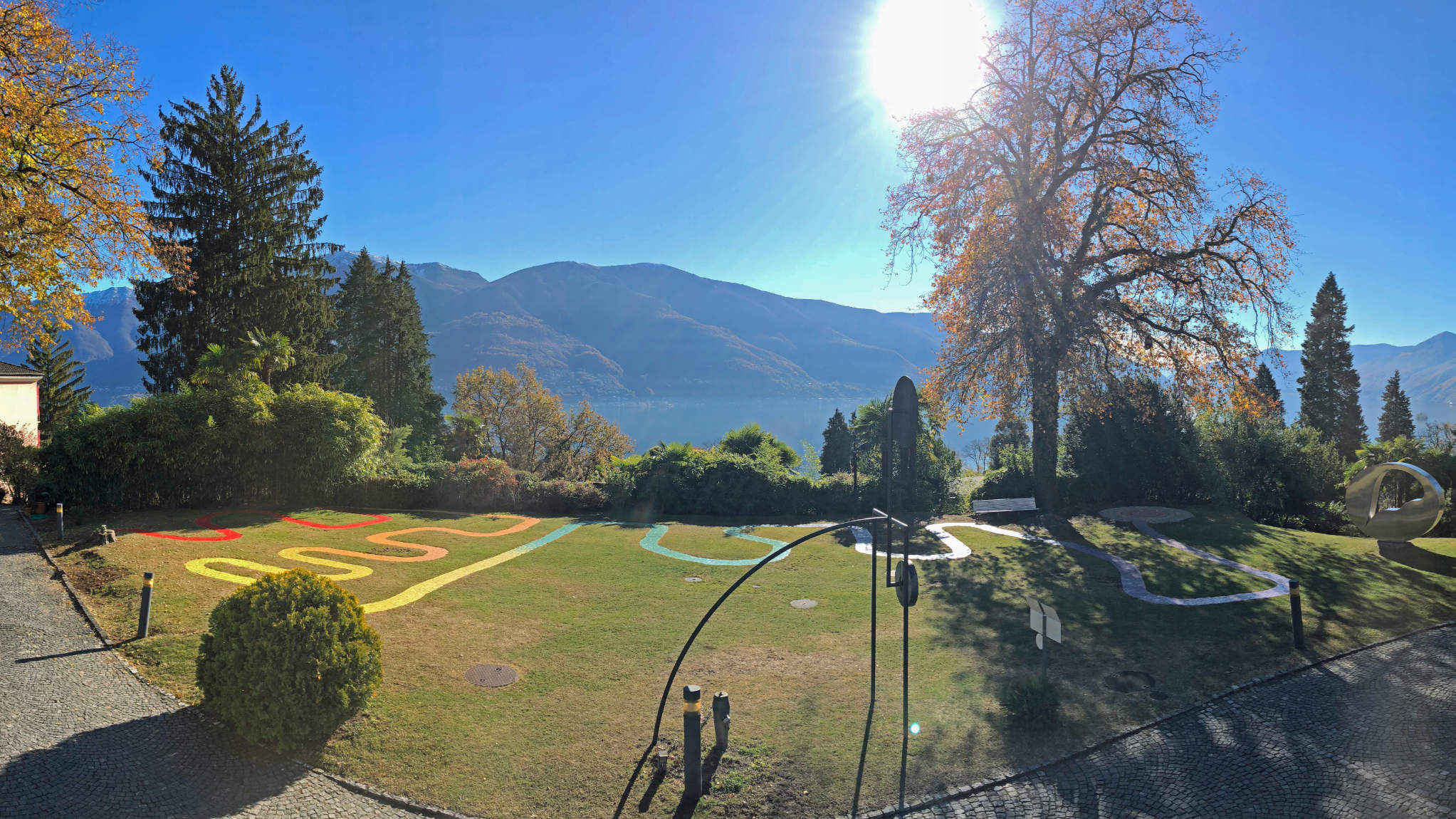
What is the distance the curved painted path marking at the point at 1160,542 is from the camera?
38.0 ft

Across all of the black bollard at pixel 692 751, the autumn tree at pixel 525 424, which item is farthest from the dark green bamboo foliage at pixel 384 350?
the black bollard at pixel 692 751

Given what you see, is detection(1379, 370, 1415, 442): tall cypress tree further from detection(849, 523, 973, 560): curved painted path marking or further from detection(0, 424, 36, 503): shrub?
detection(0, 424, 36, 503): shrub

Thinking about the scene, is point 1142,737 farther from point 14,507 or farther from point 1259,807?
point 14,507

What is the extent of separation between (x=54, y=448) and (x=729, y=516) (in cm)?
1793

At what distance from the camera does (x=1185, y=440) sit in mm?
21047

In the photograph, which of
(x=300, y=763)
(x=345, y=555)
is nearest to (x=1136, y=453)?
(x=345, y=555)

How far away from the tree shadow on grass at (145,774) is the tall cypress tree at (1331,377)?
190 ft

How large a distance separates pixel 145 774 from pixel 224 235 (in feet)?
93.0

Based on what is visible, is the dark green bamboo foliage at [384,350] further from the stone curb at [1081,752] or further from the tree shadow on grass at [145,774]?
the stone curb at [1081,752]

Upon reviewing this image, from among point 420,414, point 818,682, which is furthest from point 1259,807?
point 420,414

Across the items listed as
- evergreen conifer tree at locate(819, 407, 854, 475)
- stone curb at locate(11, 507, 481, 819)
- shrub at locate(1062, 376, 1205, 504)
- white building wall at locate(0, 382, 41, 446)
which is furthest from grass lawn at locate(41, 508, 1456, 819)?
evergreen conifer tree at locate(819, 407, 854, 475)

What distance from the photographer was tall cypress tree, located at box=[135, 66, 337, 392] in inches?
1057

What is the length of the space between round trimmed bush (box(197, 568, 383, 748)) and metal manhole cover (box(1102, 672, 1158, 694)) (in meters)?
8.89

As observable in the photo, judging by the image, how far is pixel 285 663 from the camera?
21.7 feet
